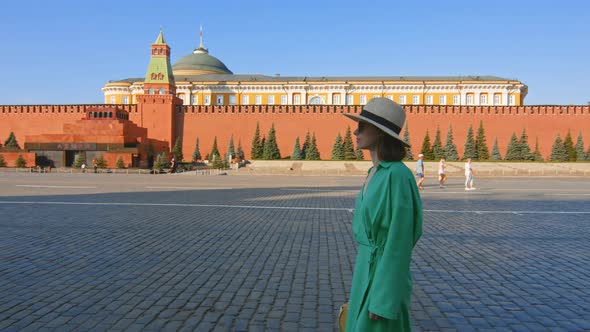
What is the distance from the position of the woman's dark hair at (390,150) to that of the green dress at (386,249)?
0.03m

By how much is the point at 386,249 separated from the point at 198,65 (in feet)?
202

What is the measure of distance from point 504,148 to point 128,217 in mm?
35027

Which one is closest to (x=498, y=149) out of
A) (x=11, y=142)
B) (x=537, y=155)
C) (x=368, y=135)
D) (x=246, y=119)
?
(x=537, y=155)

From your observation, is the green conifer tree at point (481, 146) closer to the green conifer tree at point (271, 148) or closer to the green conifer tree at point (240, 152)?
the green conifer tree at point (271, 148)

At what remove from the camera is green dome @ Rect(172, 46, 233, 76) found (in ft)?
197

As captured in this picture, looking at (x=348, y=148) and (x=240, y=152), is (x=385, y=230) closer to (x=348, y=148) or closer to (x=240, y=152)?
(x=348, y=148)

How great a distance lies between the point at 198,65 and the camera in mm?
60844

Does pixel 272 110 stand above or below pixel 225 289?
above

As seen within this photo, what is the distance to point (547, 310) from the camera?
11.2 feet

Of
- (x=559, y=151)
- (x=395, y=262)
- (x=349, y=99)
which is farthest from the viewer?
(x=349, y=99)

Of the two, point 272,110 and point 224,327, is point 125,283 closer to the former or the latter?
point 224,327

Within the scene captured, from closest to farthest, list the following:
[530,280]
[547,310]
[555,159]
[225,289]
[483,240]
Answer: [547,310] → [225,289] → [530,280] → [483,240] → [555,159]

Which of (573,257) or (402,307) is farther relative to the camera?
(573,257)

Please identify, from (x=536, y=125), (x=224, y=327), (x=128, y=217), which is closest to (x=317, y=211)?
(x=128, y=217)
